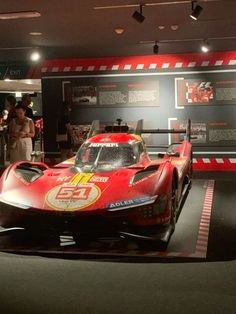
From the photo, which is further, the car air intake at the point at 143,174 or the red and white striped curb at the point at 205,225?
the car air intake at the point at 143,174

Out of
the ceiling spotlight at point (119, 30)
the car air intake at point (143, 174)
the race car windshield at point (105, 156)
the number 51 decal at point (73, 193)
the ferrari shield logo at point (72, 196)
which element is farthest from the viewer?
the ceiling spotlight at point (119, 30)

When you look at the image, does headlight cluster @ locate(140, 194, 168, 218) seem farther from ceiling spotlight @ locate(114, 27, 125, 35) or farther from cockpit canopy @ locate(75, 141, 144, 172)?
ceiling spotlight @ locate(114, 27, 125, 35)

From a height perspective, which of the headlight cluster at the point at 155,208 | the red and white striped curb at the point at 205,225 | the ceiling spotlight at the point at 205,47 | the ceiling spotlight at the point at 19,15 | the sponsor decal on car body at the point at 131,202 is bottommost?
the red and white striped curb at the point at 205,225

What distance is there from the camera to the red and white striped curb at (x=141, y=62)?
34.0ft

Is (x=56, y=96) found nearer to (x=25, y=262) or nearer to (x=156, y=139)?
(x=156, y=139)

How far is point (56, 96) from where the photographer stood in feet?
36.7

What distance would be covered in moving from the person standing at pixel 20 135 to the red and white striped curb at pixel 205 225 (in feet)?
10.8

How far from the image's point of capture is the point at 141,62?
1070 centimetres

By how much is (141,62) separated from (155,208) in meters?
6.45

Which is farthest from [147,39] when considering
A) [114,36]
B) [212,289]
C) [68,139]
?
[212,289]

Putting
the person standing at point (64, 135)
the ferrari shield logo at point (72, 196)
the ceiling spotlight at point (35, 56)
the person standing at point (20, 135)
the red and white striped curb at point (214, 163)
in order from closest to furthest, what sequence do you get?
the ferrari shield logo at point (72, 196)
the person standing at point (20, 135)
the person standing at point (64, 135)
the red and white striped curb at point (214, 163)
the ceiling spotlight at point (35, 56)

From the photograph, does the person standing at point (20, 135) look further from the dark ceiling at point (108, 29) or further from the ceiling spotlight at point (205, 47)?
the ceiling spotlight at point (205, 47)

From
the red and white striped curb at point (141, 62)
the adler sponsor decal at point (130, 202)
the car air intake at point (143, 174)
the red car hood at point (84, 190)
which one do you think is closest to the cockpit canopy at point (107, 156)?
the red car hood at point (84, 190)

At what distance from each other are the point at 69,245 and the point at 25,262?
641mm
